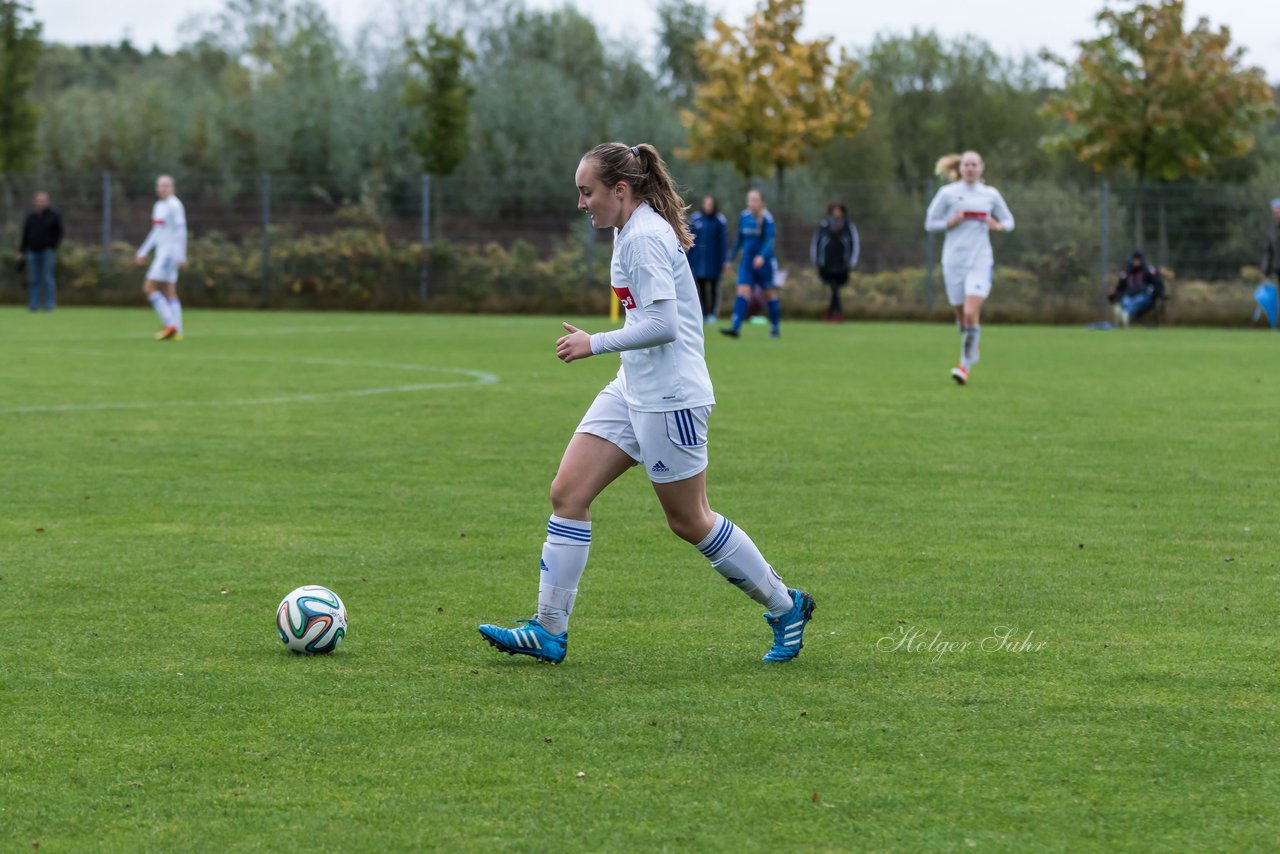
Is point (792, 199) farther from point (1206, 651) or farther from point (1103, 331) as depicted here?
point (1206, 651)

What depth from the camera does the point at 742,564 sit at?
568 centimetres

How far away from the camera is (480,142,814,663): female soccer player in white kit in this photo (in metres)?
5.44

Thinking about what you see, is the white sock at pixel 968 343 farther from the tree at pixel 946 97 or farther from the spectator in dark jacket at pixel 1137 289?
the tree at pixel 946 97

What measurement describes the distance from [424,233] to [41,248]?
7696 millimetres

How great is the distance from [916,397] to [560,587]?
10056mm

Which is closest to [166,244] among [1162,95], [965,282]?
[965,282]

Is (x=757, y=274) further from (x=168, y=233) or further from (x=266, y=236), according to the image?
(x=266, y=236)

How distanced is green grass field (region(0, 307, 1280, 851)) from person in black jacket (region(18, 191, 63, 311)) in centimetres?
2068

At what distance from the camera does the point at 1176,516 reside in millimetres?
8672

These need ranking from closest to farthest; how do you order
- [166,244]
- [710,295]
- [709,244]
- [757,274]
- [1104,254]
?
[166,244]
[757,274]
[709,244]
[710,295]
[1104,254]

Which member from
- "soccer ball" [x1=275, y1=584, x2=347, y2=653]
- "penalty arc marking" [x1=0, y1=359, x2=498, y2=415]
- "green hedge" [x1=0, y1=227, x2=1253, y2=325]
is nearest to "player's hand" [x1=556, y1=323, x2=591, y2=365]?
"soccer ball" [x1=275, y1=584, x2=347, y2=653]

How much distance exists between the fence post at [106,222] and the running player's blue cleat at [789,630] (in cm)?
3282

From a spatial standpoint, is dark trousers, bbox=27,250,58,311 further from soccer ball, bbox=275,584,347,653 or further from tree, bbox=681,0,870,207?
soccer ball, bbox=275,584,347,653

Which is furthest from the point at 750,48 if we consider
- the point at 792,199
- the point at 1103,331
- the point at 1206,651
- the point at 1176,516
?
the point at 1206,651
